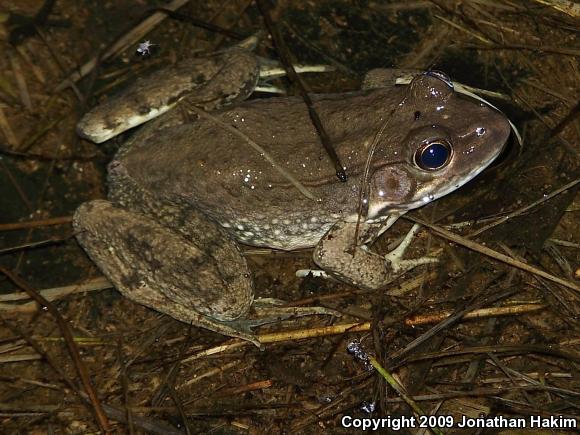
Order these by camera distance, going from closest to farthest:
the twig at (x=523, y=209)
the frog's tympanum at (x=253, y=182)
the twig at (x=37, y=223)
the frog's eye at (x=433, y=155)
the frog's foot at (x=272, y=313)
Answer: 1. the frog's eye at (x=433, y=155)
2. the frog's tympanum at (x=253, y=182)
3. the frog's foot at (x=272, y=313)
4. the twig at (x=523, y=209)
5. the twig at (x=37, y=223)

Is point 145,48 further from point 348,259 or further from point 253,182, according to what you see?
point 348,259

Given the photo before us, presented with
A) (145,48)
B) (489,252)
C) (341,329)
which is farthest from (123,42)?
(489,252)

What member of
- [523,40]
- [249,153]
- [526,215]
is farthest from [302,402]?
[523,40]

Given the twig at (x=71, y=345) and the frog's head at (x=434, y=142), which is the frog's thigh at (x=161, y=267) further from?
the frog's head at (x=434, y=142)

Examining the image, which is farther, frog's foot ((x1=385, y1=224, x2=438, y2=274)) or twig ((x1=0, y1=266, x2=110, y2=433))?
frog's foot ((x1=385, y1=224, x2=438, y2=274))

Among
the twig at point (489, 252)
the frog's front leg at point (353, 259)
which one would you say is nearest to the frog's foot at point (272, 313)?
the frog's front leg at point (353, 259)

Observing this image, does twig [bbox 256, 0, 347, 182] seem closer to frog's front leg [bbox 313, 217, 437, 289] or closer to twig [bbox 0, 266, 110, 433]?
frog's front leg [bbox 313, 217, 437, 289]

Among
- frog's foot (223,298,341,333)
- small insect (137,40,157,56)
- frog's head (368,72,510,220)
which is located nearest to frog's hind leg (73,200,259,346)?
frog's foot (223,298,341,333)
